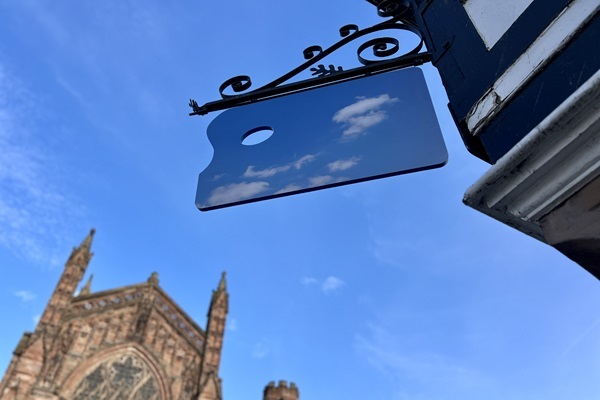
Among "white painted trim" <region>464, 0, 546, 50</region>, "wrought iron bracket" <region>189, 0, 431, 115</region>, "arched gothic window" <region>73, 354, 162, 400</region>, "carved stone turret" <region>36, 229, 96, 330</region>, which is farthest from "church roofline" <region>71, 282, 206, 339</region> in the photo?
"white painted trim" <region>464, 0, 546, 50</region>

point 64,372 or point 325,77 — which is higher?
point 64,372

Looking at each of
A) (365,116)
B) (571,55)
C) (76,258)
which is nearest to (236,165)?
(365,116)

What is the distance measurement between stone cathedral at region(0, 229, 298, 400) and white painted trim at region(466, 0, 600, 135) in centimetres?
1883

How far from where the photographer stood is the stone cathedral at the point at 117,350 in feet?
55.0

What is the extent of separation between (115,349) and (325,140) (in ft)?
63.8

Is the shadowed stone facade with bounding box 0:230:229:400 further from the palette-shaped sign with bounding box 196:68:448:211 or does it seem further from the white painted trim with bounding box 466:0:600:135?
the white painted trim with bounding box 466:0:600:135

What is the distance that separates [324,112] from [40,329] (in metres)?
19.6

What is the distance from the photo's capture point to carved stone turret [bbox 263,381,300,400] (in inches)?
775

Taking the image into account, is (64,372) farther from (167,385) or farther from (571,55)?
(571,55)

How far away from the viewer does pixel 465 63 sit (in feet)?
6.56

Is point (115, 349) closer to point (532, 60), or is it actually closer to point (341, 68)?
point (341, 68)

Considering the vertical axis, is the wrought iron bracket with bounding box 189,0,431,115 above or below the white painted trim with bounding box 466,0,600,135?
above

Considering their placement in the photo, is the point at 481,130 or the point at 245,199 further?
the point at 245,199

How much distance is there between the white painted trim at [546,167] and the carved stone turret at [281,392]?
796 inches
